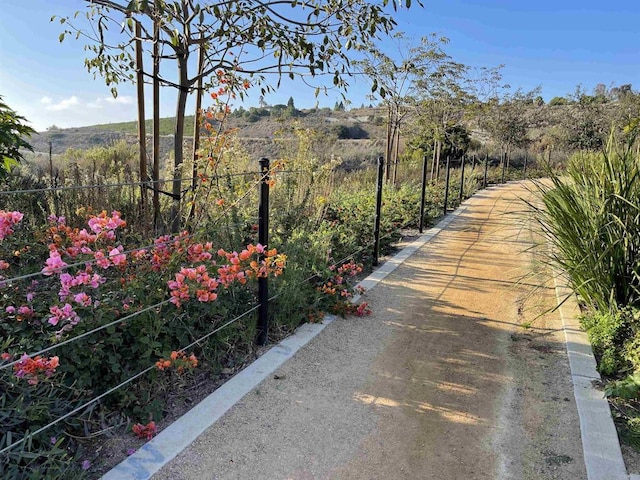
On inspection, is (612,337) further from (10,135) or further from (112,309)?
(10,135)

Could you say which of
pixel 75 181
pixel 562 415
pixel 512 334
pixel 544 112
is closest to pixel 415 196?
pixel 512 334

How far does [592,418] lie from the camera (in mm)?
2314

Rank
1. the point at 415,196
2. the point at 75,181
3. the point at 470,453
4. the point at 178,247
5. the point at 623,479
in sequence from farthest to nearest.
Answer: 1. the point at 415,196
2. the point at 75,181
3. the point at 178,247
4. the point at 470,453
5. the point at 623,479

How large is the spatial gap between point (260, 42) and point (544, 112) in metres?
37.0

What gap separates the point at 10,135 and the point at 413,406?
3.19 metres

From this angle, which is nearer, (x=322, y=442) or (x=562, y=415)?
(x=322, y=442)

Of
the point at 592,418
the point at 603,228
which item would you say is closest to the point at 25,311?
the point at 592,418

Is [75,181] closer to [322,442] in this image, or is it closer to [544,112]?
[322,442]

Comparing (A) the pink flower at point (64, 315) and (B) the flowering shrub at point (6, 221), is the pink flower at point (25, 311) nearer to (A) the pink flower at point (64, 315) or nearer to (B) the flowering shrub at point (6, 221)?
(A) the pink flower at point (64, 315)

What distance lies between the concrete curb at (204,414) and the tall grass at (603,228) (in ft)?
6.39

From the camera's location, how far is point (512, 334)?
3.46 meters

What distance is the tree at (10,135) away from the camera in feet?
10.2

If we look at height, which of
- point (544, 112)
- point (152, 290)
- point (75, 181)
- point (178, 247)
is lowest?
point (152, 290)

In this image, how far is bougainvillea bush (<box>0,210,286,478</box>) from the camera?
1.78 meters
